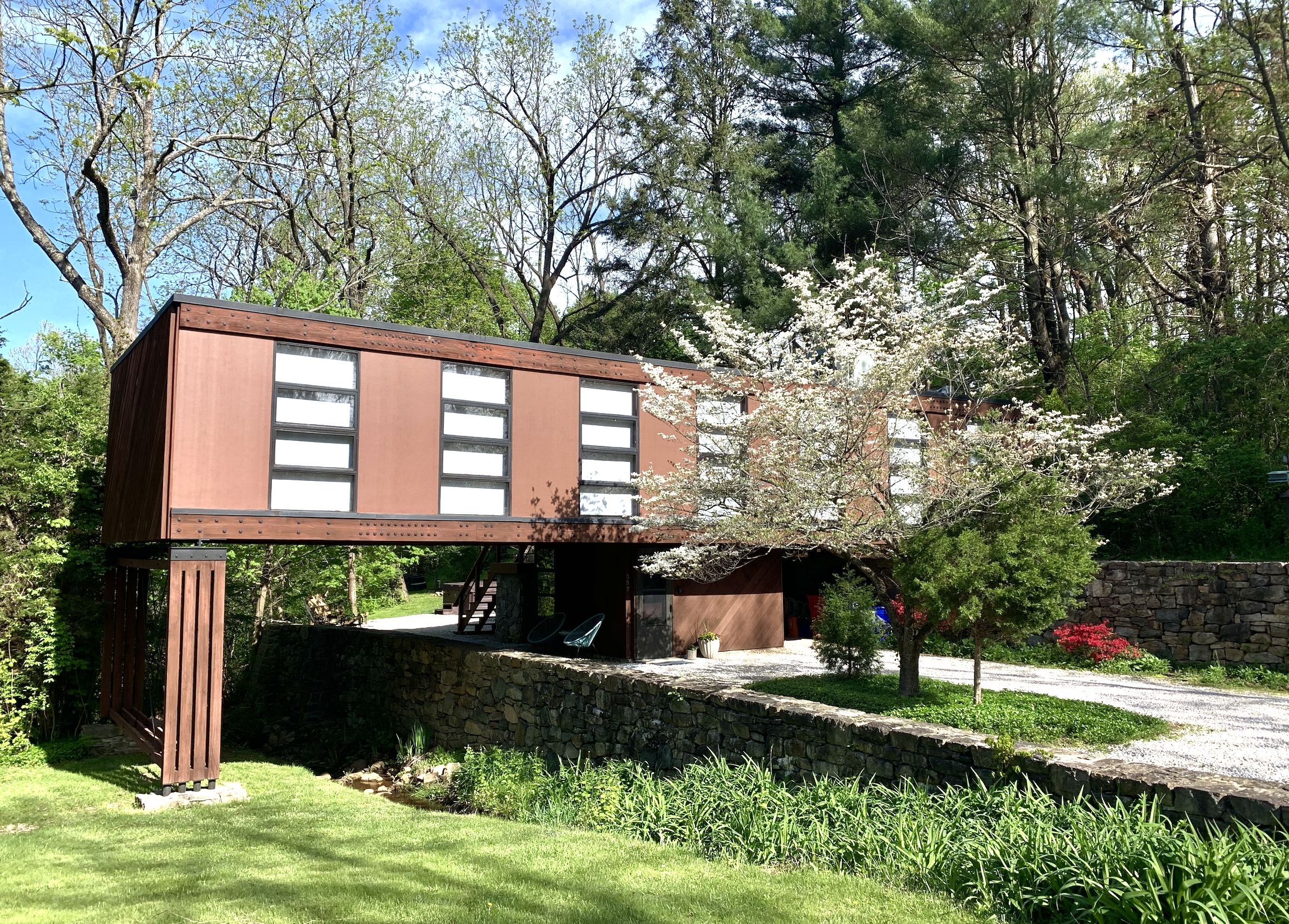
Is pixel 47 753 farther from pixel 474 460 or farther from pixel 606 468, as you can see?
pixel 606 468

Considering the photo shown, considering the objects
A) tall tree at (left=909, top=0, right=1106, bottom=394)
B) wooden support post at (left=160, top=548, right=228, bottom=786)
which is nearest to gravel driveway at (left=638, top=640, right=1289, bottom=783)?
wooden support post at (left=160, top=548, right=228, bottom=786)

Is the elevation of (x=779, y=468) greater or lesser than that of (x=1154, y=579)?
greater

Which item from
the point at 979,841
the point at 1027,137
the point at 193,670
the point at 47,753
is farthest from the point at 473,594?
the point at 1027,137

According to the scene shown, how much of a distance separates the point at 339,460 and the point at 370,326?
172 cm

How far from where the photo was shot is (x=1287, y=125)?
1556cm

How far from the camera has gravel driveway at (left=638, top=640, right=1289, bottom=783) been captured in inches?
310

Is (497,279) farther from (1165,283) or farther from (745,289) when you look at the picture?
(1165,283)

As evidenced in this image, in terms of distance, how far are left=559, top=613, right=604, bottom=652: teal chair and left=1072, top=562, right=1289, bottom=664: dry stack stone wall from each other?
8.14m

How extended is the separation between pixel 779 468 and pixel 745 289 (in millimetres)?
10617

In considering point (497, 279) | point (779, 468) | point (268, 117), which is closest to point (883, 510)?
point (779, 468)

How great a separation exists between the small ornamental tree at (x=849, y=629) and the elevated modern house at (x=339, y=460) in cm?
311

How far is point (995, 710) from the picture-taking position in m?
9.21

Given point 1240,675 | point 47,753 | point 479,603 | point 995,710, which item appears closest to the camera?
point 995,710

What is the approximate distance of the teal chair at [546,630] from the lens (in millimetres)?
14586
